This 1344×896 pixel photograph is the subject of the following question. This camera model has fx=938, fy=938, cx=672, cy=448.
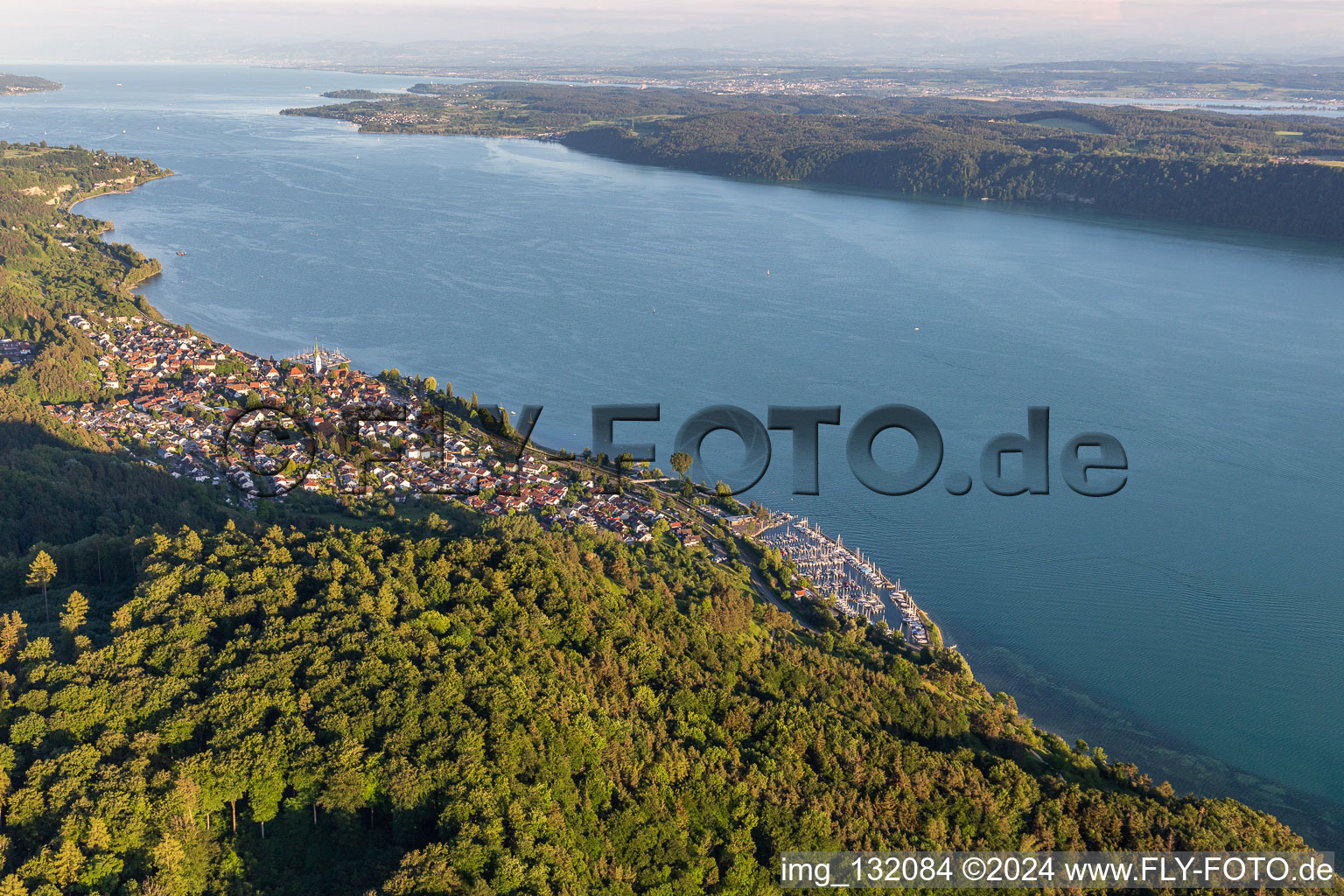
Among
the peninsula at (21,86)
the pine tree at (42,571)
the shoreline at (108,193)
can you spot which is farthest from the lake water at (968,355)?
the peninsula at (21,86)

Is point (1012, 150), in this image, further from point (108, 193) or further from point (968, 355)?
point (108, 193)

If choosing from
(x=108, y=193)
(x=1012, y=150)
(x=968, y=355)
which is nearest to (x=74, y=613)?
(x=968, y=355)

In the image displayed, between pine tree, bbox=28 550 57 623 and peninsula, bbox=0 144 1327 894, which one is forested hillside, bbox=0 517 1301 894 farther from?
pine tree, bbox=28 550 57 623

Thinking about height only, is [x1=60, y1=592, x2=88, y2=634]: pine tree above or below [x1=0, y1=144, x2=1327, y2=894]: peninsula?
above

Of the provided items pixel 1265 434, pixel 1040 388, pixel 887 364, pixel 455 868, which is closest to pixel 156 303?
pixel 887 364

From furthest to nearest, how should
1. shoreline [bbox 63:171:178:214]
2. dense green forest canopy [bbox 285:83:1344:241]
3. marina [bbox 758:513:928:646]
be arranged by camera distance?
dense green forest canopy [bbox 285:83:1344:241]
shoreline [bbox 63:171:178:214]
marina [bbox 758:513:928:646]

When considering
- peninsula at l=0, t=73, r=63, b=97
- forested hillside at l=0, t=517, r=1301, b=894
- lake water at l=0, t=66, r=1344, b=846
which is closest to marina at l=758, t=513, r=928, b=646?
lake water at l=0, t=66, r=1344, b=846

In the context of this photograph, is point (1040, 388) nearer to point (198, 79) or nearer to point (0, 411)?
point (0, 411)
